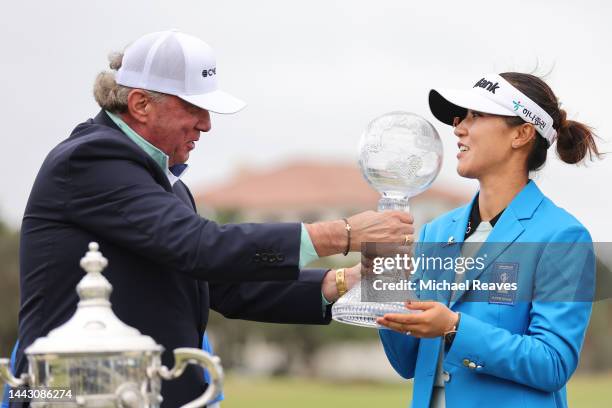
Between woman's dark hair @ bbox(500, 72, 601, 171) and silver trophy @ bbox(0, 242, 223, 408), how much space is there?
2.08 meters

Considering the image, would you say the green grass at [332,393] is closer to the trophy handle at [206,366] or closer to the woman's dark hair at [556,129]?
the woman's dark hair at [556,129]

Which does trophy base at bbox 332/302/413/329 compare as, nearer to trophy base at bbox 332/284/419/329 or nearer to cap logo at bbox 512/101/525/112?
trophy base at bbox 332/284/419/329

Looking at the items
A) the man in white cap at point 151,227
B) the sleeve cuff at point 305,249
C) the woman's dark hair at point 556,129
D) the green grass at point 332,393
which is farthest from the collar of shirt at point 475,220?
the green grass at point 332,393

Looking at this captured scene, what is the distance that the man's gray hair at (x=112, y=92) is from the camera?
4.83 meters

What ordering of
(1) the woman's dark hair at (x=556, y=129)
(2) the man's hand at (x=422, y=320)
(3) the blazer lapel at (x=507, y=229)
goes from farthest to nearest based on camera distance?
(1) the woman's dark hair at (x=556, y=129), (3) the blazer lapel at (x=507, y=229), (2) the man's hand at (x=422, y=320)

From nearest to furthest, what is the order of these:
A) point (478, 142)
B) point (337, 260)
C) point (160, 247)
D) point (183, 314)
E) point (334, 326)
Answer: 1. point (160, 247)
2. point (183, 314)
3. point (478, 142)
4. point (337, 260)
5. point (334, 326)

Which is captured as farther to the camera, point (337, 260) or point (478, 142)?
point (337, 260)

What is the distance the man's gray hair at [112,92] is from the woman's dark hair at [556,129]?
1513 mm

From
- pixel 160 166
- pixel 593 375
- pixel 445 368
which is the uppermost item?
→ pixel 160 166

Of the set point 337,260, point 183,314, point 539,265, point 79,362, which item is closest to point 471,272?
point 539,265

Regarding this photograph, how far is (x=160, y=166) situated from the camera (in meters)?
4.81

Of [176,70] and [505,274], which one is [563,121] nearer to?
[505,274]

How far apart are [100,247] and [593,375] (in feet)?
212

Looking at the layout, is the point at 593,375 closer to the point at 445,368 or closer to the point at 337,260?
the point at 337,260
